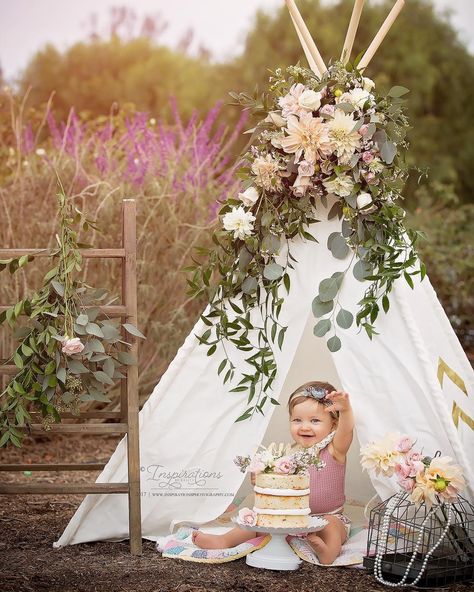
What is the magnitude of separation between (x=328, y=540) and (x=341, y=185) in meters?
1.34

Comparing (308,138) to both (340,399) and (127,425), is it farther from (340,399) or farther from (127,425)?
(127,425)

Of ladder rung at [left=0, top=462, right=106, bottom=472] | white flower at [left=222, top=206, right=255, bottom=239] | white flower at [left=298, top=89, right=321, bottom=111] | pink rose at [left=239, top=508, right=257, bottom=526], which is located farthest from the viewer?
ladder rung at [left=0, top=462, right=106, bottom=472]

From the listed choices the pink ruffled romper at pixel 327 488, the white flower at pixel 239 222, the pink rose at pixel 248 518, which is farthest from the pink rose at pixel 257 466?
the white flower at pixel 239 222

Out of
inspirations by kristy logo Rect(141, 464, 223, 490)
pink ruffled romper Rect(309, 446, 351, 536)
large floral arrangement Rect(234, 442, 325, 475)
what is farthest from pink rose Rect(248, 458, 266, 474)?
pink ruffled romper Rect(309, 446, 351, 536)

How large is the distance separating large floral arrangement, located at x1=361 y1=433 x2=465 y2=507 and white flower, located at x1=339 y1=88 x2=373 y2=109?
47.9 inches

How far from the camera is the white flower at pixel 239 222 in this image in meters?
3.54

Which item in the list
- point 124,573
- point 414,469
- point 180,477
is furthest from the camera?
point 180,477

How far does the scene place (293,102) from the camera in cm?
350

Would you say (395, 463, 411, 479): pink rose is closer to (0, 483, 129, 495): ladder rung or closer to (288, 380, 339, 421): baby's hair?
(288, 380, 339, 421): baby's hair

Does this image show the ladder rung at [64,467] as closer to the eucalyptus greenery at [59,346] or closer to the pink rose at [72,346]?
the eucalyptus greenery at [59,346]

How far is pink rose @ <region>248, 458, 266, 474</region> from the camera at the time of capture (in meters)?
3.38

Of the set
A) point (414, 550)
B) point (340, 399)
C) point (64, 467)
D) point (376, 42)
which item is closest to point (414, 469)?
point (414, 550)

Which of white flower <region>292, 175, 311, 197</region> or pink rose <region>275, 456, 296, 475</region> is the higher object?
white flower <region>292, 175, 311, 197</region>

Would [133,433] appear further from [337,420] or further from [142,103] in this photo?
[142,103]
